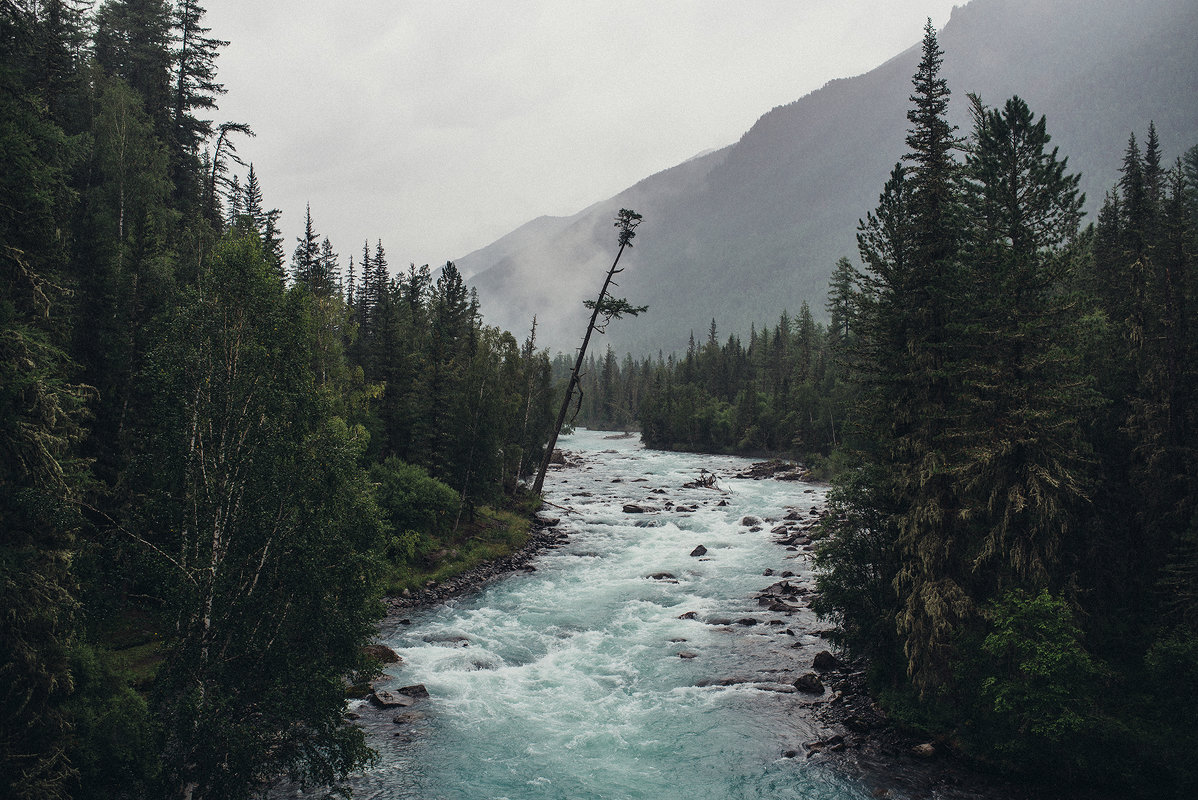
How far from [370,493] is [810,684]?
17.5m

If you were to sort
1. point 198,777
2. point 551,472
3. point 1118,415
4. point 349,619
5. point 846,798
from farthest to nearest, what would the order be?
1. point 551,472
2. point 1118,415
3. point 846,798
4. point 349,619
5. point 198,777

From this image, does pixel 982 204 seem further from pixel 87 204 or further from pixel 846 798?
pixel 87 204

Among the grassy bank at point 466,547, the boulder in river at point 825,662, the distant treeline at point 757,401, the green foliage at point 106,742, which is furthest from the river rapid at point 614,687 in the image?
the distant treeline at point 757,401

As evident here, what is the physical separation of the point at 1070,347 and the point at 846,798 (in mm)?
15359

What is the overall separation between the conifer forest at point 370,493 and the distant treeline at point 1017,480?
11cm

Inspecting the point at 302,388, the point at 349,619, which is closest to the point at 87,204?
the point at 302,388

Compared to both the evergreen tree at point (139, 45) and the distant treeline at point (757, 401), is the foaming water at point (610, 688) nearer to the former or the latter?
the evergreen tree at point (139, 45)

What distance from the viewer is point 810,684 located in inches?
891

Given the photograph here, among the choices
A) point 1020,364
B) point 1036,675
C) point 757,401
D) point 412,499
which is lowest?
point 1036,675

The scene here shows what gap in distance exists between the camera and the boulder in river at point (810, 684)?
22.5m

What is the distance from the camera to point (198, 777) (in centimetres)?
1289

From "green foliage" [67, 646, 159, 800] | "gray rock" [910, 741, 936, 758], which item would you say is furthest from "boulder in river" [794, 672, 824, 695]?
"green foliage" [67, 646, 159, 800]

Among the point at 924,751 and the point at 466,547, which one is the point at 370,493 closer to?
the point at 924,751

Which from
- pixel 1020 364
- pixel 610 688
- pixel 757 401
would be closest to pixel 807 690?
pixel 610 688
